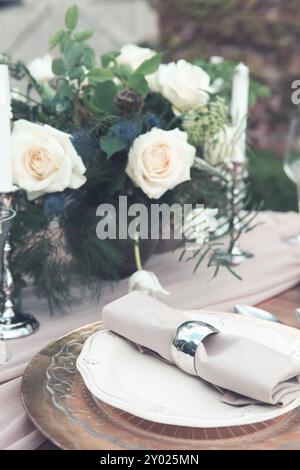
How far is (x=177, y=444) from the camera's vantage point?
631 millimetres

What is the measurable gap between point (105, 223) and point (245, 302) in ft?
0.89

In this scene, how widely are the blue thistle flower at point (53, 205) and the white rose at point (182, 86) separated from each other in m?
0.27

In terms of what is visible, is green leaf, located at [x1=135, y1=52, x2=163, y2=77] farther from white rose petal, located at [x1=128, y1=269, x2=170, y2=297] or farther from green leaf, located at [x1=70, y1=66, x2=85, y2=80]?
white rose petal, located at [x1=128, y1=269, x2=170, y2=297]

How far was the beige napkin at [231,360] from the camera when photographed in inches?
26.1

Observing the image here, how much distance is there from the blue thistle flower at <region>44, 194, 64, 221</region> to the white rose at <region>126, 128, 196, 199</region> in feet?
0.40

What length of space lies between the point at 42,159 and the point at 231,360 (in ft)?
1.41

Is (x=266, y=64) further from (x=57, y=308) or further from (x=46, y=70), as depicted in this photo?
A: (x=57, y=308)

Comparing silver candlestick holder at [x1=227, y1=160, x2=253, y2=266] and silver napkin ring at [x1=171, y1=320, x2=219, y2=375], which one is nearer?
silver napkin ring at [x1=171, y1=320, x2=219, y2=375]

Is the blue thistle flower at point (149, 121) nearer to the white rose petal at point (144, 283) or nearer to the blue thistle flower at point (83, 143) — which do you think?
the blue thistle flower at point (83, 143)

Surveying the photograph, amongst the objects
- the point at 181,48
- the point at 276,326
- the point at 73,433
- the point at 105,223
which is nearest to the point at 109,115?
the point at 105,223

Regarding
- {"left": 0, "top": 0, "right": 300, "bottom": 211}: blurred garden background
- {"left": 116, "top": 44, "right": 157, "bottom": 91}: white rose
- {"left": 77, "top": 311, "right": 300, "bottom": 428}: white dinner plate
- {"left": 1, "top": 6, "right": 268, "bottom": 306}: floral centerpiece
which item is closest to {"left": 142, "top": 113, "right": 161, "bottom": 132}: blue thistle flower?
{"left": 1, "top": 6, "right": 268, "bottom": 306}: floral centerpiece

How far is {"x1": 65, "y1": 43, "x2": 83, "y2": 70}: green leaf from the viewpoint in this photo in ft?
3.51

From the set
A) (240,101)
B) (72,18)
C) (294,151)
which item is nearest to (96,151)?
(72,18)

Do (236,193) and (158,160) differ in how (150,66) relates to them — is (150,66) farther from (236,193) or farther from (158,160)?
(236,193)
